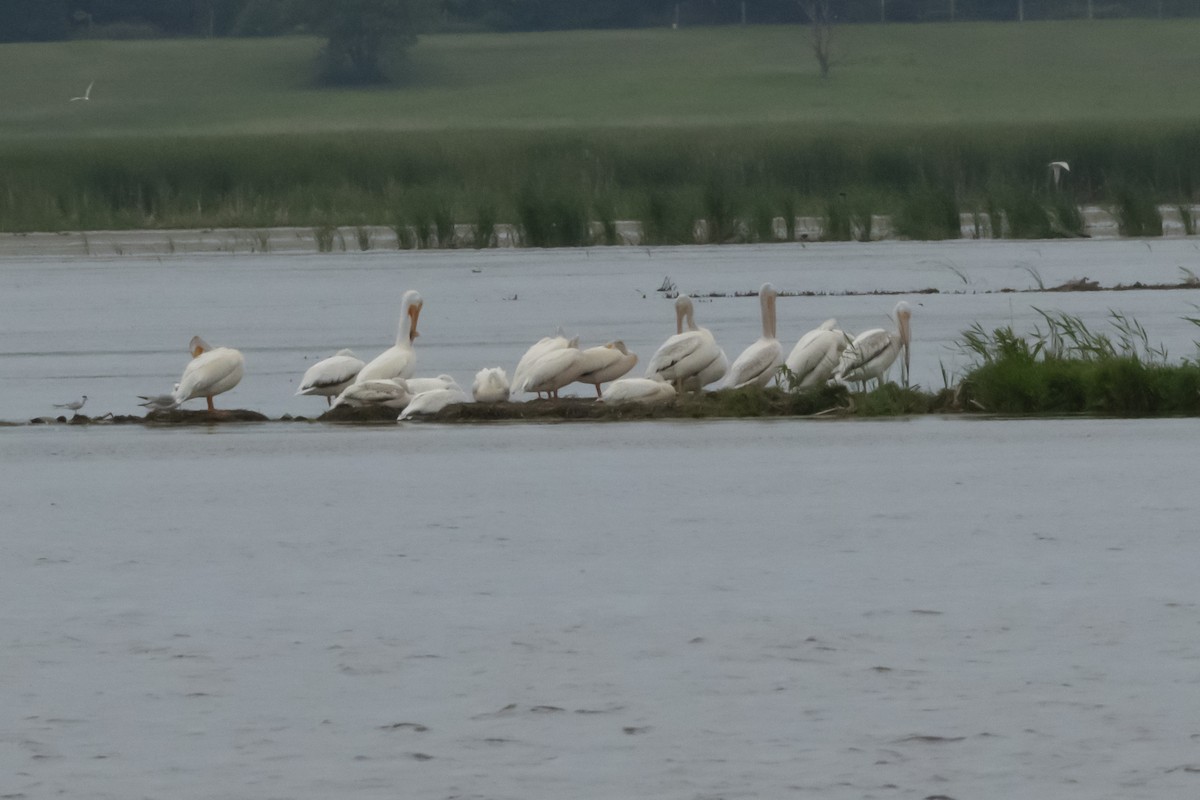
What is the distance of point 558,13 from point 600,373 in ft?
299

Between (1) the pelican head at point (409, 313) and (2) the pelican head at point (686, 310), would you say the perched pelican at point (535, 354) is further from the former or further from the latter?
(2) the pelican head at point (686, 310)

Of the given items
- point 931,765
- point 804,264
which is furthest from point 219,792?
point 804,264

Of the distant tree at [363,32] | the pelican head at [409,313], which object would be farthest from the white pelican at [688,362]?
the distant tree at [363,32]

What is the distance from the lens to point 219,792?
19.9 feet

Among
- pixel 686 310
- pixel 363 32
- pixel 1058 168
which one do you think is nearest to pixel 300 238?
pixel 1058 168

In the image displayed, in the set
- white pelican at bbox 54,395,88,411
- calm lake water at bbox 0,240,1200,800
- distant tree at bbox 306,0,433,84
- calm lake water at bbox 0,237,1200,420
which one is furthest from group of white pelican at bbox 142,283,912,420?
distant tree at bbox 306,0,433,84

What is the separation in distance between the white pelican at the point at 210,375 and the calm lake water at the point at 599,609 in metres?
0.33

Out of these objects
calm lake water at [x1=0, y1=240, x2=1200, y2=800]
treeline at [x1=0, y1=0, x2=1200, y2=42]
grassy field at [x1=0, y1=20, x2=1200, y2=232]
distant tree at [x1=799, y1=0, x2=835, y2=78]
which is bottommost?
calm lake water at [x1=0, y1=240, x2=1200, y2=800]

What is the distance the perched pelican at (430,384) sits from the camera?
14672 mm

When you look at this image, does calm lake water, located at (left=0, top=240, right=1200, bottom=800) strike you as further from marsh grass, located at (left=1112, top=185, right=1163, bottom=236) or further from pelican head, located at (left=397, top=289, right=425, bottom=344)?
marsh grass, located at (left=1112, top=185, right=1163, bottom=236)

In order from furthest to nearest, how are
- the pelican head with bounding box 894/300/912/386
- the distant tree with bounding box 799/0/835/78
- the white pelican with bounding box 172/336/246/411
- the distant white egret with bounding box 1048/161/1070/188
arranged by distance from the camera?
the distant tree with bounding box 799/0/835/78 < the distant white egret with bounding box 1048/161/1070/188 < the pelican head with bounding box 894/300/912/386 < the white pelican with bounding box 172/336/246/411

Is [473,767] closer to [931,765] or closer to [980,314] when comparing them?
[931,765]

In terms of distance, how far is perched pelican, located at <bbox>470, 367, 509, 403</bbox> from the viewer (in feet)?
48.5

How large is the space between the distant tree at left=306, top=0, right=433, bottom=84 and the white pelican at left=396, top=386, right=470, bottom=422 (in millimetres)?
82281
